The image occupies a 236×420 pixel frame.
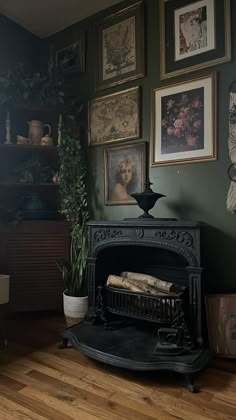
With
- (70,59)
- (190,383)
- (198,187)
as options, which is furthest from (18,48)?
(190,383)

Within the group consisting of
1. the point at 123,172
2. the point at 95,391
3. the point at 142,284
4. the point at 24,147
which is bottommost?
the point at 95,391

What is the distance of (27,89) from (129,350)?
223 centimetres

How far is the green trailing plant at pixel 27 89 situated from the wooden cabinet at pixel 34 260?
1061 millimetres

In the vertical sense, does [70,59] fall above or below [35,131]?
above

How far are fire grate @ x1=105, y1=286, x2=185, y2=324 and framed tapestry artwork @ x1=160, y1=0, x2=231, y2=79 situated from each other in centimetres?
163

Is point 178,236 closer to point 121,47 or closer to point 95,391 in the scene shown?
point 95,391

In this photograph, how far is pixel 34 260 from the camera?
2.67m

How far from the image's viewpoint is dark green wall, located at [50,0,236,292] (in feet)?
7.02

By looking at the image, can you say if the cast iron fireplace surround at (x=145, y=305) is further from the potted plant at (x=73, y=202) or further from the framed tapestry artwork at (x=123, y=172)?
the framed tapestry artwork at (x=123, y=172)

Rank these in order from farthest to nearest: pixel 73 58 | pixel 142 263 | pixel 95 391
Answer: pixel 73 58 < pixel 142 263 < pixel 95 391

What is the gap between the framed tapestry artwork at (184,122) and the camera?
221 centimetres

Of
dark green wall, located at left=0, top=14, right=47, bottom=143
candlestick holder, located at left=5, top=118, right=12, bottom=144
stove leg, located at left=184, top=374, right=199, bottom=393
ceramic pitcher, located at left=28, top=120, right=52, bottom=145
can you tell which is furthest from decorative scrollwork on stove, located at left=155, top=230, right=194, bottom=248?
dark green wall, located at left=0, top=14, right=47, bottom=143

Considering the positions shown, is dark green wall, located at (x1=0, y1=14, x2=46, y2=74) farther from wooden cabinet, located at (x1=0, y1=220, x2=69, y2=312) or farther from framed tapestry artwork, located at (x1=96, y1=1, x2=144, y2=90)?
wooden cabinet, located at (x1=0, y1=220, x2=69, y2=312)

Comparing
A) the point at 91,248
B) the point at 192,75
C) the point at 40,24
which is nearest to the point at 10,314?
the point at 91,248
